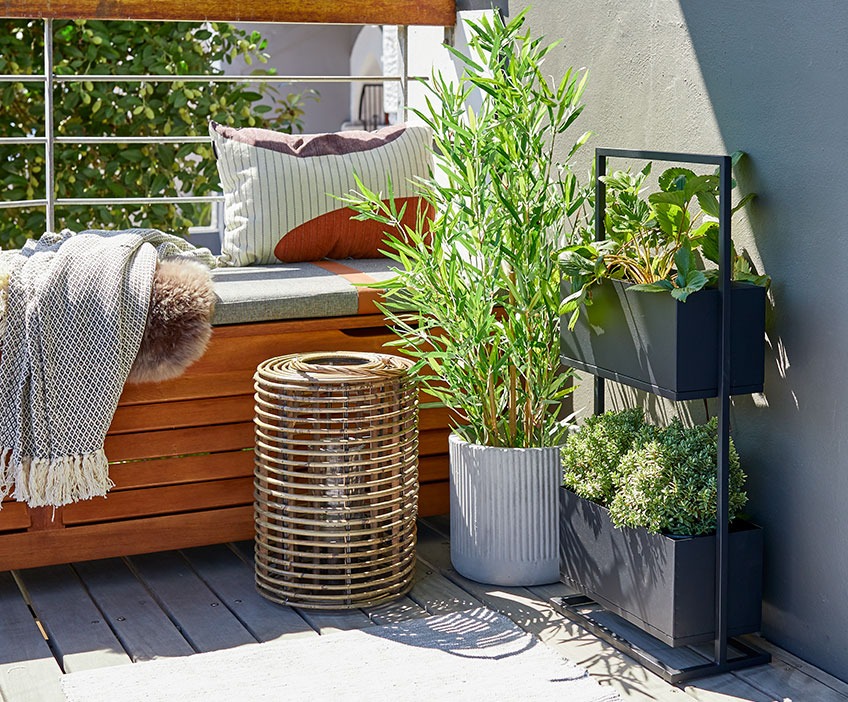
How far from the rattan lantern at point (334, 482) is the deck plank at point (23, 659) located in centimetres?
49

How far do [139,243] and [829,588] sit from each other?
1.66 meters

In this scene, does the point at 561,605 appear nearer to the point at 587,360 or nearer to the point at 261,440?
the point at 587,360

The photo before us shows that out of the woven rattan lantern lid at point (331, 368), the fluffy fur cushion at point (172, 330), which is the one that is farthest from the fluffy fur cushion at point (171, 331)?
the woven rattan lantern lid at point (331, 368)

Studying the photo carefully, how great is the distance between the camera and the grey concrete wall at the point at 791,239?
6.98 ft

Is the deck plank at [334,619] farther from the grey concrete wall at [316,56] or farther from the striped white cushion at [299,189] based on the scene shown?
the grey concrete wall at [316,56]

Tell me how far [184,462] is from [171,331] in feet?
1.10

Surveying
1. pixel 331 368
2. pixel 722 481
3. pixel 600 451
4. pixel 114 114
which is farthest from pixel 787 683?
pixel 114 114

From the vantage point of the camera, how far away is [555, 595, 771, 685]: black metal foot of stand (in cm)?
223

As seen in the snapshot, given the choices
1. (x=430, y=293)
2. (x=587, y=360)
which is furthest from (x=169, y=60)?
(x=587, y=360)

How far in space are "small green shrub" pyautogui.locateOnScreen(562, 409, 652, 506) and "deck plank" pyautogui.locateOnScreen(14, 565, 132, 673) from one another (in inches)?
37.8

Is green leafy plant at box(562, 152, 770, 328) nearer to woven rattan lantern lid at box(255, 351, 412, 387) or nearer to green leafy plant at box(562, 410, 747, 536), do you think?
green leafy plant at box(562, 410, 747, 536)

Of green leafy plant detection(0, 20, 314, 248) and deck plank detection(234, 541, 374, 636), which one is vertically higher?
green leafy plant detection(0, 20, 314, 248)

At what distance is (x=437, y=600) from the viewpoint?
2.64 m

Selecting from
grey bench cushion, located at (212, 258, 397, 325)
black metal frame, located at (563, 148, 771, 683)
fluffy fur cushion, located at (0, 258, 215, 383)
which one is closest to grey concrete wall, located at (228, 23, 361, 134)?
grey bench cushion, located at (212, 258, 397, 325)
